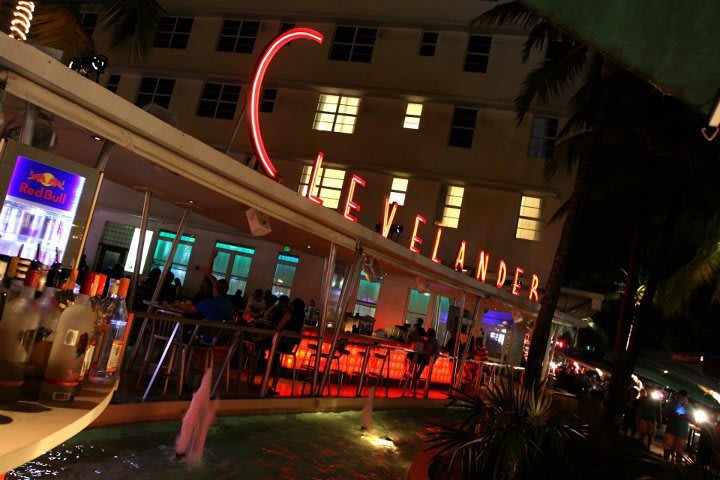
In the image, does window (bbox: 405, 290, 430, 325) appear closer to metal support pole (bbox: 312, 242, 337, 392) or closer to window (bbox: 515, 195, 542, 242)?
window (bbox: 515, 195, 542, 242)

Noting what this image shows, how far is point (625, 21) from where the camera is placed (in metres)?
1.74

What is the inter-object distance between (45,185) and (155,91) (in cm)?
2171

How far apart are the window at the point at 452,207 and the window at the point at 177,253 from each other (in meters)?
10.0

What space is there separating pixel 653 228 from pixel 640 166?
3896mm

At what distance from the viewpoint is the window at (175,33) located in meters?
23.9

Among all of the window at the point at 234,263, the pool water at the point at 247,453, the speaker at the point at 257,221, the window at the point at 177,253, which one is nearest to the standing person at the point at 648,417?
the pool water at the point at 247,453

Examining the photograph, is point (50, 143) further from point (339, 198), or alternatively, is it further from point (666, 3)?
point (339, 198)

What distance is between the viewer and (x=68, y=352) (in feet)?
6.69

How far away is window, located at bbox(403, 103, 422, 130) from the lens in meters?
21.7

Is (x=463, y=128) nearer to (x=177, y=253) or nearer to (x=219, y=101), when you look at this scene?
(x=219, y=101)

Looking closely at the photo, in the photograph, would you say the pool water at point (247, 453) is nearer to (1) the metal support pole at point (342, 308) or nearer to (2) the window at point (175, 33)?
(1) the metal support pole at point (342, 308)

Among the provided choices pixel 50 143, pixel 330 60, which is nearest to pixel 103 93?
pixel 50 143

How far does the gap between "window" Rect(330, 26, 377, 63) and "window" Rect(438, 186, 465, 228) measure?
20.2 feet

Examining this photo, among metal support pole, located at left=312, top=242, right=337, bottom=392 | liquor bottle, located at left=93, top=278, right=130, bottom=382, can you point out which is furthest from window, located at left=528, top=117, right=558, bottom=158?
liquor bottle, located at left=93, top=278, right=130, bottom=382
